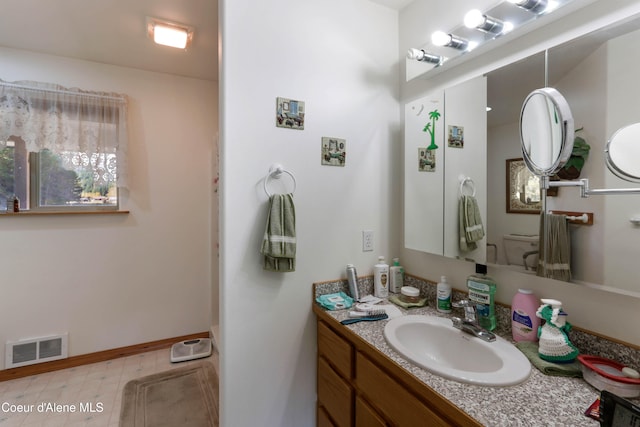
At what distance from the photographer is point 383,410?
978mm

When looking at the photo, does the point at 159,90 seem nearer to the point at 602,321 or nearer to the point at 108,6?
the point at 108,6

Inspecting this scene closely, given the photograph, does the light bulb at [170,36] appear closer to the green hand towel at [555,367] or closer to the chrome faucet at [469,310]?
the chrome faucet at [469,310]

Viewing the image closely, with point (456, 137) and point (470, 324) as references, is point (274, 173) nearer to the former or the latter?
point (456, 137)

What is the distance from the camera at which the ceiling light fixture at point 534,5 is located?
98cm

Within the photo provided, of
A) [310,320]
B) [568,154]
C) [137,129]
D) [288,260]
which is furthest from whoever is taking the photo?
[137,129]

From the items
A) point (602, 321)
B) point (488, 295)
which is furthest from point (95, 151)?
point (602, 321)

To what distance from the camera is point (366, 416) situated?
107cm

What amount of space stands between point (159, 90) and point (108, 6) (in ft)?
3.06

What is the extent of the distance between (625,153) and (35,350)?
3636 mm

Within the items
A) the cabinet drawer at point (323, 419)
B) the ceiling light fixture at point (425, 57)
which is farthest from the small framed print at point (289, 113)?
the cabinet drawer at point (323, 419)

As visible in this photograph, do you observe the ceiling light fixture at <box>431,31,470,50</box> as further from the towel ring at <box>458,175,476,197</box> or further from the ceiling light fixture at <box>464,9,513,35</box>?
the towel ring at <box>458,175,476,197</box>

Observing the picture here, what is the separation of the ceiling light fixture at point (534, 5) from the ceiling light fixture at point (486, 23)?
3.6 inches

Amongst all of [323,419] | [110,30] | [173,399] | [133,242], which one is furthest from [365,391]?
[110,30]

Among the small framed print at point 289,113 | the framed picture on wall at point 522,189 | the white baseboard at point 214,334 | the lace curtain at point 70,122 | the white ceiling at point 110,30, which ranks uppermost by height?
the white ceiling at point 110,30
